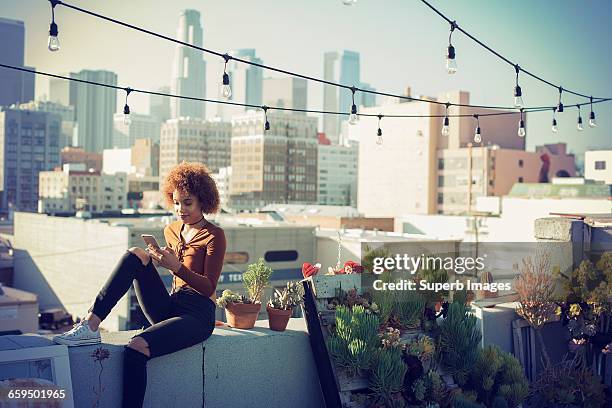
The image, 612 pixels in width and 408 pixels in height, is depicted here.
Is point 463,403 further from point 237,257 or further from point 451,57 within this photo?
point 237,257

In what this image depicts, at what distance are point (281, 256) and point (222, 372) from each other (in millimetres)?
33916

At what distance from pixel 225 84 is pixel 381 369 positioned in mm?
3070

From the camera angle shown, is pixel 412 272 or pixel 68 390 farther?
pixel 412 272

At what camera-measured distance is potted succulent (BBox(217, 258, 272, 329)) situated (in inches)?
204

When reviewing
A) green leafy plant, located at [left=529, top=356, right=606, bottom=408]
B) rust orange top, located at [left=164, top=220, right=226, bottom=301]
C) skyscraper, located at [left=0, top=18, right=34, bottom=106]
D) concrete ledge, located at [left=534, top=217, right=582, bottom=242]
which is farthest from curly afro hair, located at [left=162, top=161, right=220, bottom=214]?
skyscraper, located at [left=0, top=18, right=34, bottom=106]

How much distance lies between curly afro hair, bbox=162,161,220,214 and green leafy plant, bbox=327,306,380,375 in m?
1.23

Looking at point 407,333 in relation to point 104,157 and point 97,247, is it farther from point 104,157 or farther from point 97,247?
point 104,157

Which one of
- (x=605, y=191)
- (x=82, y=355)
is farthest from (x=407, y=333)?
(x=605, y=191)

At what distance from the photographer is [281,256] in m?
38.7

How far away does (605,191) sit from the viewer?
4425 centimetres

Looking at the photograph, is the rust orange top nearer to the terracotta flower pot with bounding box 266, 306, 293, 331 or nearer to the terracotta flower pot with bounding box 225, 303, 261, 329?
the terracotta flower pot with bounding box 225, 303, 261, 329

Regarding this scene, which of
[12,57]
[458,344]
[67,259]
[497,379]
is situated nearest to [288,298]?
[458,344]

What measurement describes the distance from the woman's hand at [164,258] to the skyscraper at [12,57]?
197 m

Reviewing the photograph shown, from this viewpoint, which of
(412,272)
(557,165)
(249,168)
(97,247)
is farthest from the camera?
(249,168)
